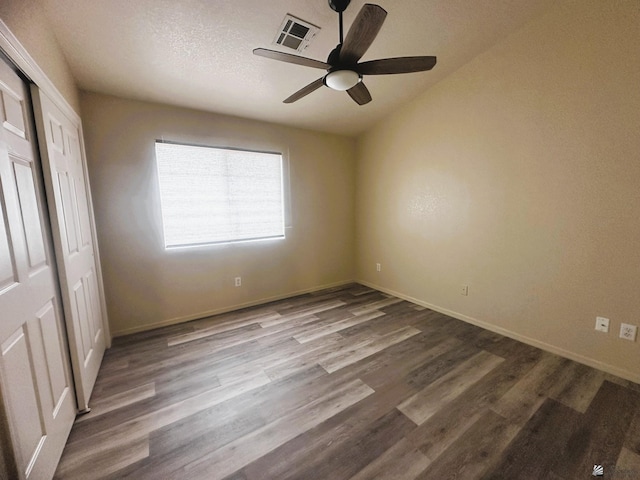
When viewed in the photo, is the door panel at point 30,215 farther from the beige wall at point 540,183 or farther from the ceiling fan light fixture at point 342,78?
the beige wall at point 540,183

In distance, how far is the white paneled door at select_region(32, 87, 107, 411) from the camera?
4.71 feet

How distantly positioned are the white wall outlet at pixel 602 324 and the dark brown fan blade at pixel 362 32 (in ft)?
8.68

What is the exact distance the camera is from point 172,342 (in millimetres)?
2461

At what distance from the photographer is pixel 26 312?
113 centimetres

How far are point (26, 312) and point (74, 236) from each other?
834mm

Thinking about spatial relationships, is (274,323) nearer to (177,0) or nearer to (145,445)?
(145,445)

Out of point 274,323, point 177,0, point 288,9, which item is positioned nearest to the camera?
point 177,0

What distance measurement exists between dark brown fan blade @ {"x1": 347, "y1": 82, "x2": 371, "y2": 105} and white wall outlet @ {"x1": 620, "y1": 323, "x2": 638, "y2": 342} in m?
2.59

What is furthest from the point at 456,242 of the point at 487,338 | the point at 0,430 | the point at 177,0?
the point at 0,430

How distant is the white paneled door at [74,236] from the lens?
1435 mm

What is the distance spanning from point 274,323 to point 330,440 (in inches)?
61.4

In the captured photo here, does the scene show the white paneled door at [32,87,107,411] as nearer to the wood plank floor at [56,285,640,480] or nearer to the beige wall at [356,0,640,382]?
the wood plank floor at [56,285,640,480]

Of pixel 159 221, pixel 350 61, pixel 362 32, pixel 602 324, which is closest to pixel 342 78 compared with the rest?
pixel 350 61

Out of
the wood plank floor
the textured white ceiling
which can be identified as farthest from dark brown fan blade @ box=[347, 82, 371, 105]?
the wood plank floor
